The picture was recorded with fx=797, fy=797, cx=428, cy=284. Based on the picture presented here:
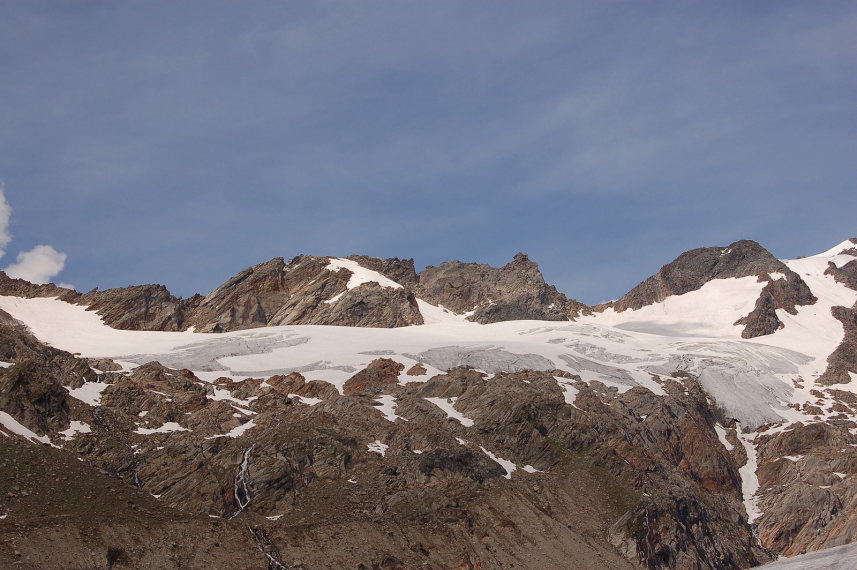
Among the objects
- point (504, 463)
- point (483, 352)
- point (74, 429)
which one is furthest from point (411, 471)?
point (483, 352)

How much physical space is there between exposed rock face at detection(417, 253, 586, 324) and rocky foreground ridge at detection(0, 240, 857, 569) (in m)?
55.0

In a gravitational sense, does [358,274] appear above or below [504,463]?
above

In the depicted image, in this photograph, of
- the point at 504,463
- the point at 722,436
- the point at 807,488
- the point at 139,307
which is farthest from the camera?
the point at 139,307

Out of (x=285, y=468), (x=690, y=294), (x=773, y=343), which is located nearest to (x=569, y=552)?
(x=285, y=468)

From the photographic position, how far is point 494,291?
174125 mm

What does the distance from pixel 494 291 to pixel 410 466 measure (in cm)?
11484

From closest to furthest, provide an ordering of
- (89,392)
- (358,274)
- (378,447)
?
1. (378,447)
2. (89,392)
3. (358,274)

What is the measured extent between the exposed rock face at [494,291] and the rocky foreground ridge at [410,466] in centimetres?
5498

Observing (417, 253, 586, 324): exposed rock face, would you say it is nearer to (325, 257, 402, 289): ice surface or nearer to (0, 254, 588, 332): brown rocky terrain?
(0, 254, 588, 332): brown rocky terrain

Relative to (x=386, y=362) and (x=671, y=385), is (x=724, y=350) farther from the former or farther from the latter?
(x=386, y=362)

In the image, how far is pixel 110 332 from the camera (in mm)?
113188

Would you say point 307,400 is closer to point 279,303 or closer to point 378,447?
point 378,447

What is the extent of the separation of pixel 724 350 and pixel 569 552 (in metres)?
70.7

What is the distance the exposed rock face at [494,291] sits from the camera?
162 m
